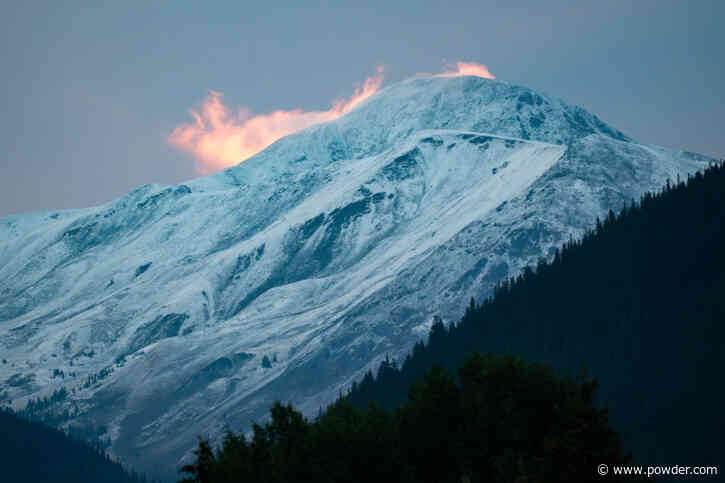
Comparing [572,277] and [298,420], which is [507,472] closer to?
[298,420]

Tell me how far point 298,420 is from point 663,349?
94463mm

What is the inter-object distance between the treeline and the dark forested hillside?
179 feet

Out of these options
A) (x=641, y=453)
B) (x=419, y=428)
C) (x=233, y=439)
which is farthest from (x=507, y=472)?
Answer: (x=641, y=453)

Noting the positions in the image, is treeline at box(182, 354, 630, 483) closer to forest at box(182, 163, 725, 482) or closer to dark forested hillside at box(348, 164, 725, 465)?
forest at box(182, 163, 725, 482)

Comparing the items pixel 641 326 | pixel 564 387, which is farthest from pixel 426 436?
pixel 641 326

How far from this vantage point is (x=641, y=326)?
15212 cm

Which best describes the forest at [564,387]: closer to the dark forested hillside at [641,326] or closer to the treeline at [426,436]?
the treeline at [426,436]

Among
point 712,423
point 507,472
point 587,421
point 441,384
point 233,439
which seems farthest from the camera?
point 712,423

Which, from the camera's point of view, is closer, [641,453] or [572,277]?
[641,453]

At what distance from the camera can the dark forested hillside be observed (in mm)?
120750

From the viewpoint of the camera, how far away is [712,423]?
114 meters

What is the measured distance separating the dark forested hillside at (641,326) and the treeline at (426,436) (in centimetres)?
5455

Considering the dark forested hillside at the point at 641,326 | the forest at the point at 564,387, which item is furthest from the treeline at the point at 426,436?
the dark forested hillside at the point at 641,326

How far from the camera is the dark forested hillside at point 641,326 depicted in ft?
396
